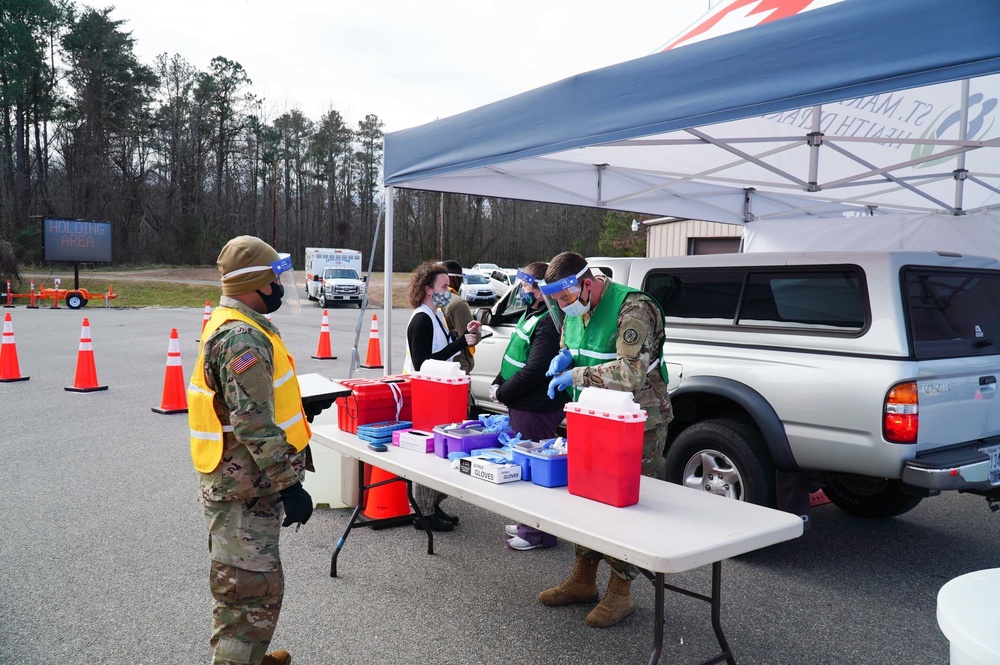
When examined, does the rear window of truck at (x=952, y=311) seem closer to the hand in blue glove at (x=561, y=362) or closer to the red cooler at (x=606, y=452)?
the hand in blue glove at (x=561, y=362)

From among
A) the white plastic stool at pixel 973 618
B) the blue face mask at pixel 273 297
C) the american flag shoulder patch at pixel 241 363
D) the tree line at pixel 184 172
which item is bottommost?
the white plastic stool at pixel 973 618

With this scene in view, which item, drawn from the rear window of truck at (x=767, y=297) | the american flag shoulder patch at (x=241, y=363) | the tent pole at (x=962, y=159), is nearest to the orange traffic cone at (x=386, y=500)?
the rear window of truck at (x=767, y=297)

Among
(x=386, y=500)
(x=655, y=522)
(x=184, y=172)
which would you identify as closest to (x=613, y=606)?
(x=655, y=522)

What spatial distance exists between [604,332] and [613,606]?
137 centimetres

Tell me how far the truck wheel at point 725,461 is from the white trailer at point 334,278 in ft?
81.1

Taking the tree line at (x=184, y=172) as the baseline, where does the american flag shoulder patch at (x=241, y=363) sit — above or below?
below

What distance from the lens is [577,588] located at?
153 inches

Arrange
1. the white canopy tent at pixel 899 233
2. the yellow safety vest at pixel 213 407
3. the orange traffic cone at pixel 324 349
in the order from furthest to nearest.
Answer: the orange traffic cone at pixel 324 349 < the white canopy tent at pixel 899 233 < the yellow safety vest at pixel 213 407

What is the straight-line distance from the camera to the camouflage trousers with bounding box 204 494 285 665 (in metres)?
2.72

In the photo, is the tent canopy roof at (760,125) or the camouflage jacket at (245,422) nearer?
the camouflage jacket at (245,422)

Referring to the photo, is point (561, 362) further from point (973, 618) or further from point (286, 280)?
point (973, 618)

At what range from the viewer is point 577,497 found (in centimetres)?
318

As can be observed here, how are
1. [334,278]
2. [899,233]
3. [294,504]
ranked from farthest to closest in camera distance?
[334,278] < [899,233] < [294,504]

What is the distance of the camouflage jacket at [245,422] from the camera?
260 centimetres
